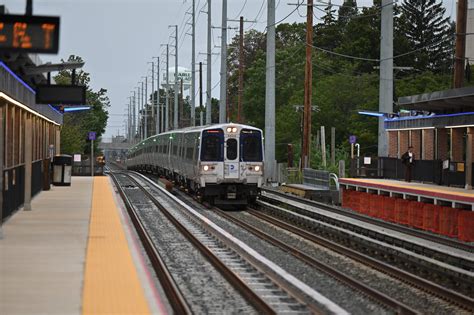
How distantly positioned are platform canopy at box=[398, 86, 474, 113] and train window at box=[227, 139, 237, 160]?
19.7 feet

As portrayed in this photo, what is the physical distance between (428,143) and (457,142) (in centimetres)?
244

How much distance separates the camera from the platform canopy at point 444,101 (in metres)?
21.5

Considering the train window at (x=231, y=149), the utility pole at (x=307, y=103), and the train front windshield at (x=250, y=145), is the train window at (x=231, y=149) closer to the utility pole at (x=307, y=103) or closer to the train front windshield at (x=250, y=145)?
the train front windshield at (x=250, y=145)

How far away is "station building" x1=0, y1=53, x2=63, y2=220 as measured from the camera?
16.5m

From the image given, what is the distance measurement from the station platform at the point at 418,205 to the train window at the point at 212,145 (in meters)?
4.91

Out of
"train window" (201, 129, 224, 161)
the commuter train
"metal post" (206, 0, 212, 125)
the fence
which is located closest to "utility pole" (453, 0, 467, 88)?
the fence

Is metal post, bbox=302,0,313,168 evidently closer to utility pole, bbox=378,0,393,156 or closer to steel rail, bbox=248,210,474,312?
utility pole, bbox=378,0,393,156

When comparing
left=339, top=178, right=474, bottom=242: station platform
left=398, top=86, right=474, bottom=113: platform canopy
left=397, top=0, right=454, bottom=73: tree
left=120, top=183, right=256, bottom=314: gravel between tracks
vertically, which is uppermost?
left=397, top=0, right=454, bottom=73: tree

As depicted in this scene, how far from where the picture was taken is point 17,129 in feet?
70.0

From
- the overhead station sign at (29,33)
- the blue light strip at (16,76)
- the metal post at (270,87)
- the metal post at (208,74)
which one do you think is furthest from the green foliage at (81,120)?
the overhead station sign at (29,33)

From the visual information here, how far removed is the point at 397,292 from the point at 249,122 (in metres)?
60.5

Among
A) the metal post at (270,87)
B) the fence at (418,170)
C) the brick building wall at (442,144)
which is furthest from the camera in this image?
the metal post at (270,87)

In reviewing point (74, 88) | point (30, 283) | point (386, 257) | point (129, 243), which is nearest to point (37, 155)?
point (74, 88)

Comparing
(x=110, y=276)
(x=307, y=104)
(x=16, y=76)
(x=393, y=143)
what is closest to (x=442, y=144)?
(x=393, y=143)
